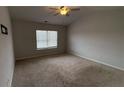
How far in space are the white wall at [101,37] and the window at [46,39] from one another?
Result: 1344mm

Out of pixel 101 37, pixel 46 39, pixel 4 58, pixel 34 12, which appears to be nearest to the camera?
pixel 4 58

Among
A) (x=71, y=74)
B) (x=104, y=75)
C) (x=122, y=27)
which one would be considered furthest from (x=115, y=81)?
(x=122, y=27)

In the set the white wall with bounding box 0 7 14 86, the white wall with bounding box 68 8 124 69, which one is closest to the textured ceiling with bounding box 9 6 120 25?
the white wall with bounding box 68 8 124 69

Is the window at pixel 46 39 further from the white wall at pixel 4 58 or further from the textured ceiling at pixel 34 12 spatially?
the white wall at pixel 4 58

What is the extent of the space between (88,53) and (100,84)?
101 inches

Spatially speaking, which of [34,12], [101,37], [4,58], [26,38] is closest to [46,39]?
[26,38]

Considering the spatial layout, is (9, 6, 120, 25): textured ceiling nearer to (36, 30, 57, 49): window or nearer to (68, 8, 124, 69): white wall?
(68, 8, 124, 69): white wall

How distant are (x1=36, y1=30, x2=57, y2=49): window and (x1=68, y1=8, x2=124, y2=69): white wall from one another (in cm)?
134

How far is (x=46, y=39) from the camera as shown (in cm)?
611

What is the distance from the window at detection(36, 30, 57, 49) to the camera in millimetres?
5695

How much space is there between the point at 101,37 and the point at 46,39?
3.30m

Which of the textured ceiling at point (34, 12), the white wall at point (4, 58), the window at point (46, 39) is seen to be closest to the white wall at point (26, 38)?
the window at point (46, 39)

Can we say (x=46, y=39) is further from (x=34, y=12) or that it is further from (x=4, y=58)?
(x=4, y=58)

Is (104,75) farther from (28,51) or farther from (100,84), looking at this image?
(28,51)
